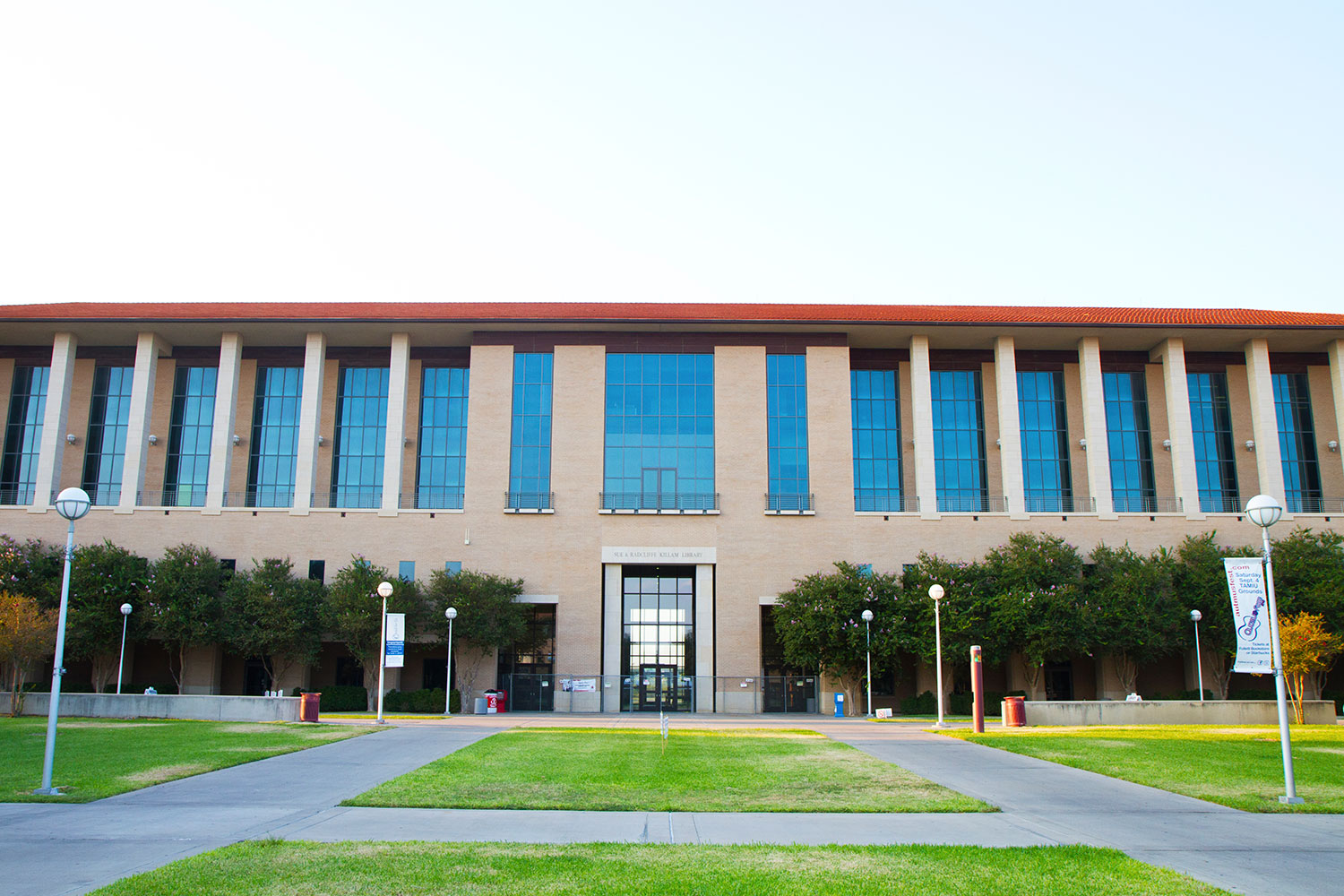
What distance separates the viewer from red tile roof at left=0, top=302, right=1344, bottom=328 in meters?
52.7

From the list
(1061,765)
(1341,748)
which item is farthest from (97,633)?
(1341,748)

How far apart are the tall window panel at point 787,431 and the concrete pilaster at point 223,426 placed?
2965 centimetres

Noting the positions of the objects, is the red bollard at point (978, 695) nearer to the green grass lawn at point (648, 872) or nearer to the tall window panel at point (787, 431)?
the green grass lawn at point (648, 872)

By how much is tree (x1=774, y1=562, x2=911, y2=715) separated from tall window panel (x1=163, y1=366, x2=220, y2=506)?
33.9 m

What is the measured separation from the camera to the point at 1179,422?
5344 centimetres

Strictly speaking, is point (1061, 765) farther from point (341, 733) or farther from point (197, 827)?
point (341, 733)

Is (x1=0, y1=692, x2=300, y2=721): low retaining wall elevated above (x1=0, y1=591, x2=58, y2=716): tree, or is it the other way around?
(x1=0, y1=591, x2=58, y2=716): tree

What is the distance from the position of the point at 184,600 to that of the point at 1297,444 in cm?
6092

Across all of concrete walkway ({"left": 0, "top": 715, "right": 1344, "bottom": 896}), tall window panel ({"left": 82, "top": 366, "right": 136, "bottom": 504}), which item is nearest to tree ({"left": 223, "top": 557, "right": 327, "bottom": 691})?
tall window panel ({"left": 82, "top": 366, "right": 136, "bottom": 504})

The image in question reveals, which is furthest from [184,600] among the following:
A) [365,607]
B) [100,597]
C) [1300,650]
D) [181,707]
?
[1300,650]

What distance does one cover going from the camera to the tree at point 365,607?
46.8 m

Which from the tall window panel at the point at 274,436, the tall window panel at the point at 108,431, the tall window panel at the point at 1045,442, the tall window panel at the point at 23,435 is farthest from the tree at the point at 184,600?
the tall window panel at the point at 1045,442

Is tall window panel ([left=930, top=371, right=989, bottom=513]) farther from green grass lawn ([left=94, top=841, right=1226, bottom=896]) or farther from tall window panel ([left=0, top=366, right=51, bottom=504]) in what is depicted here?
tall window panel ([left=0, top=366, right=51, bottom=504])

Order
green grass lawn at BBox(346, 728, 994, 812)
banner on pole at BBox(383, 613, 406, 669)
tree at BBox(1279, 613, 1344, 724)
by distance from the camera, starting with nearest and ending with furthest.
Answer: green grass lawn at BBox(346, 728, 994, 812), banner on pole at BBox(383, 613, 406, 669), tree at BBox(1279, 613, 1344, 724)
